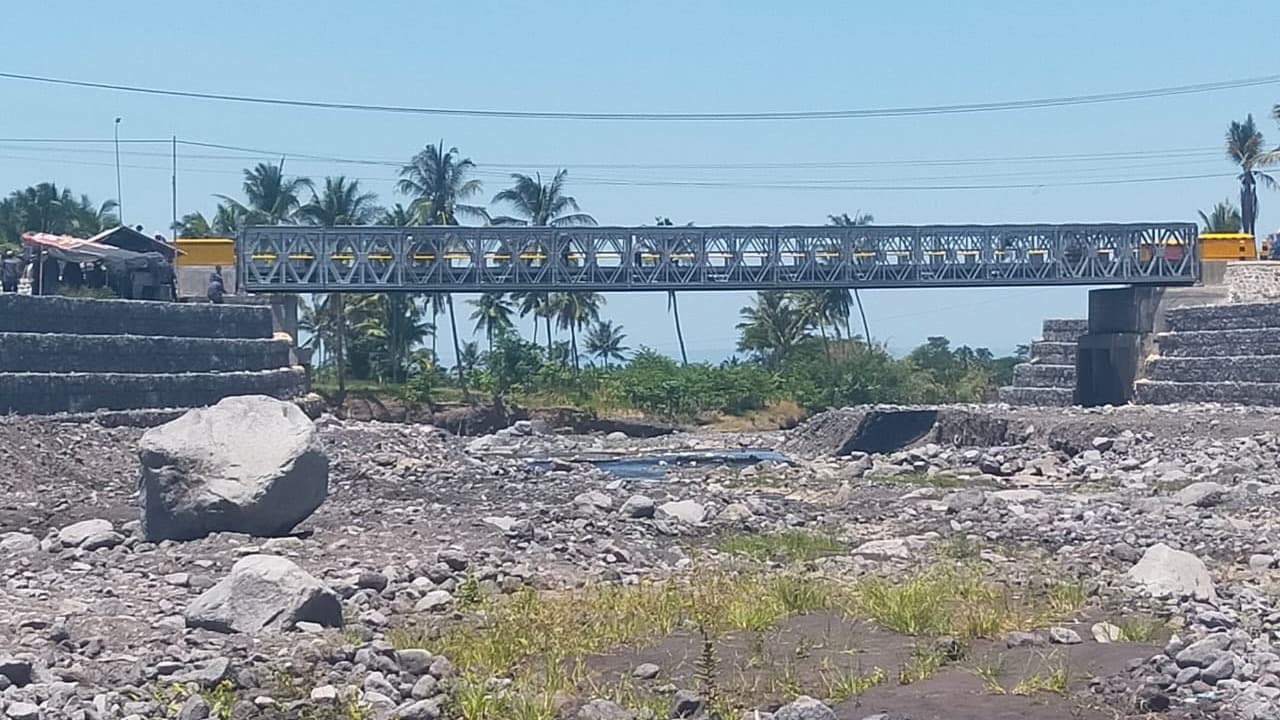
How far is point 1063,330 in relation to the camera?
232ft

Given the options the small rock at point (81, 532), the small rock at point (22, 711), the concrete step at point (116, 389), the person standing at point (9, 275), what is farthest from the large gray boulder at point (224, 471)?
the person standing at point (9, 275)

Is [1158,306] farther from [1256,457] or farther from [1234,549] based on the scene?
[1234,549]

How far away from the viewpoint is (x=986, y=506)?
26609mm

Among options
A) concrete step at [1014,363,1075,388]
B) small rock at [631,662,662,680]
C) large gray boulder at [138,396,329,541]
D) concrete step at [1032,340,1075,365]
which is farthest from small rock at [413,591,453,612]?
concrete step at [1032,340,1075,365]

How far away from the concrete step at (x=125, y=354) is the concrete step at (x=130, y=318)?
38 centimetres

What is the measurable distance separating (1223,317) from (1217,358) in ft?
6.19

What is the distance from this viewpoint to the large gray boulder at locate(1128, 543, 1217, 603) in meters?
16.9

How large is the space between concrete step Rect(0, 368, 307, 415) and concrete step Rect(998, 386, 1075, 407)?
29.9m

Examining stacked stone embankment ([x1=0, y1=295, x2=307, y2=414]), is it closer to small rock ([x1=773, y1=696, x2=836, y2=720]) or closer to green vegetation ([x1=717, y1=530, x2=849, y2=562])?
green vegetation ([x1=717, y1=530, x2=849, y2=562])

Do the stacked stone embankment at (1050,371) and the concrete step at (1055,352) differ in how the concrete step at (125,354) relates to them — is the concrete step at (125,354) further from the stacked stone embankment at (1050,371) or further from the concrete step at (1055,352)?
the concrete step at (1055,352)

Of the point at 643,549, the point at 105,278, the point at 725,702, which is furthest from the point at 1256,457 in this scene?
the point at 105,278

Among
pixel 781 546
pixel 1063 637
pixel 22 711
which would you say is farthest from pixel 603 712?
pixel 781 546

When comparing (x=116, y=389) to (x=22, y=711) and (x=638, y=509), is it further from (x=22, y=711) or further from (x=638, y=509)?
(x=22, y=711)

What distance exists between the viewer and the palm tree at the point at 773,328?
87625mm
